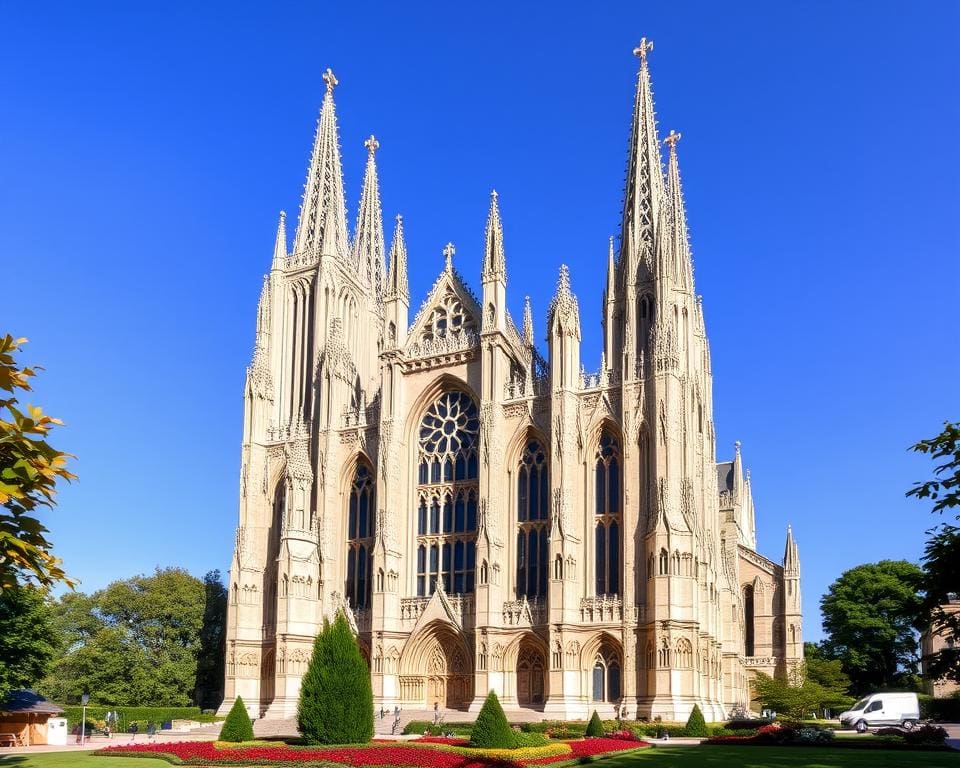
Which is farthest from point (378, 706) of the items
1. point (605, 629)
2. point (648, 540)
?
point (648, 540)

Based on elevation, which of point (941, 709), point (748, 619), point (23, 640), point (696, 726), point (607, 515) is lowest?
point (941, 709)

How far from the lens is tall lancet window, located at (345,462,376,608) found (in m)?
58.6

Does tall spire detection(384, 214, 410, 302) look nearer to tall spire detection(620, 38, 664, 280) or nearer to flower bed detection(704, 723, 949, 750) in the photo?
tall spire detection(620, 38, 664, 280)

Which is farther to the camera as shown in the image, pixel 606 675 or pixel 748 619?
pixel 748 619

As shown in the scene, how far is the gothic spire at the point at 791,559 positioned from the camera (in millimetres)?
65625

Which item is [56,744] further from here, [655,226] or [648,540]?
[655,226]

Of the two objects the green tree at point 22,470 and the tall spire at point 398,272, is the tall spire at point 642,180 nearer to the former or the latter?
the tall spire at point 398,272

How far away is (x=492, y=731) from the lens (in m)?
32.2

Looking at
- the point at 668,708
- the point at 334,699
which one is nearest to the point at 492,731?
the point at 334,699

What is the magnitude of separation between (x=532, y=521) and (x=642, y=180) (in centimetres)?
2073

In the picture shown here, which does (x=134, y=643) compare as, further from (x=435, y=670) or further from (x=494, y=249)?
(x=494, y=249)

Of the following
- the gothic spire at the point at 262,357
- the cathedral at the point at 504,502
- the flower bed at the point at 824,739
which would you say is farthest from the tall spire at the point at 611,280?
the flower bed at the point at 824,739

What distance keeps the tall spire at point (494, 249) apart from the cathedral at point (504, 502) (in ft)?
0.41

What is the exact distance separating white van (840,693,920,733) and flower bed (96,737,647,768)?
1838 centimetres
